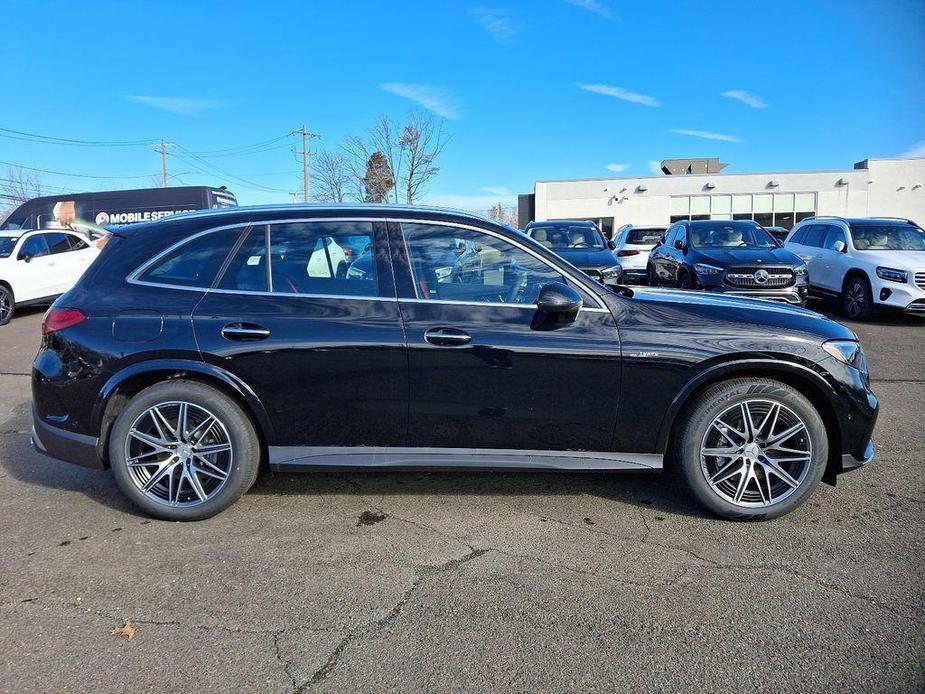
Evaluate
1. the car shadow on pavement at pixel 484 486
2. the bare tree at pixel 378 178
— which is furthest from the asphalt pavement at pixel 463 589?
the bare tree at pixel 378 178

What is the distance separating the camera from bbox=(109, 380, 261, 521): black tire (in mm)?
3426

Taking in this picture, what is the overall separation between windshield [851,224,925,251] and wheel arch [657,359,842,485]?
29.8 feet

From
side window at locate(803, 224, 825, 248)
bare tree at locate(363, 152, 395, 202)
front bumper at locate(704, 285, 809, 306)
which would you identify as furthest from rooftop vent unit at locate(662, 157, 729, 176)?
front bumper at locate(704, 285, 809, 306)

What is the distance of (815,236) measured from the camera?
39.9 ft

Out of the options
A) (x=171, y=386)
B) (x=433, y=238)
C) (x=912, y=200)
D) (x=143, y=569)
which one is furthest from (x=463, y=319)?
(x=912, y=200)

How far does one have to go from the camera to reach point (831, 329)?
11.5ft

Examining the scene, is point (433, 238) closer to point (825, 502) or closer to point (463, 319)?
point (463, 319)

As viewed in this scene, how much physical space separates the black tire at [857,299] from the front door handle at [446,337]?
9658 mm

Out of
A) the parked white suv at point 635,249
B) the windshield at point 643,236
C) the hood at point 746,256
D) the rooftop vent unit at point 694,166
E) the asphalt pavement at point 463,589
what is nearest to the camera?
the asphalt pavement at point 463,589

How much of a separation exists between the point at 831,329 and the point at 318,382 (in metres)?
2.89

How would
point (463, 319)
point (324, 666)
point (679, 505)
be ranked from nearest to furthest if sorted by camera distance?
point (324, 666), point (463, 319), point (679, 505)

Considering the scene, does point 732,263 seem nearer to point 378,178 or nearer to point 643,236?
point 643,236

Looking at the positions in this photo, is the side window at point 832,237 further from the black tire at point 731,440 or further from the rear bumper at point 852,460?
the black tire at point 731,440

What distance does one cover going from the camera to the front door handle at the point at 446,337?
331 centimetres
